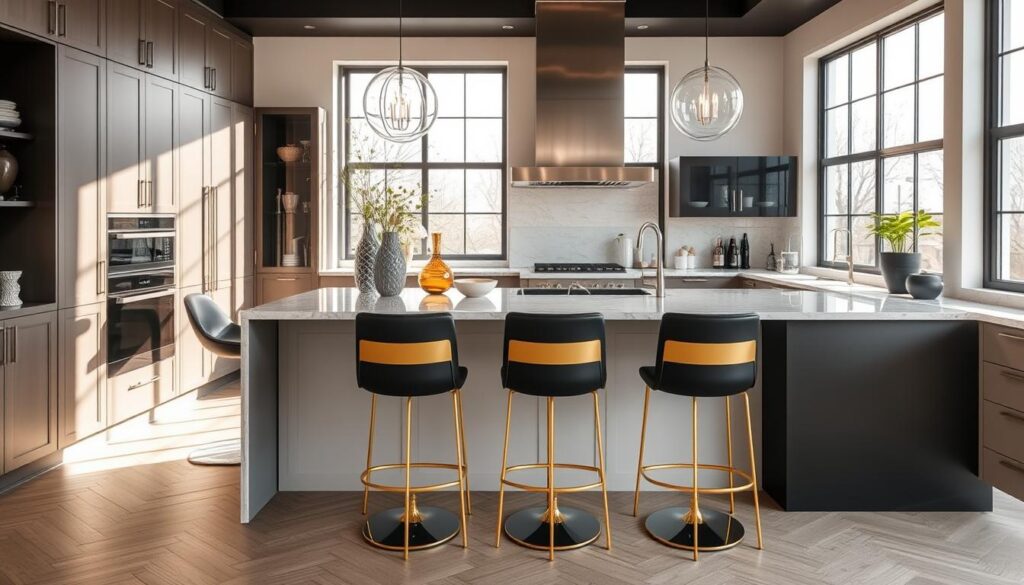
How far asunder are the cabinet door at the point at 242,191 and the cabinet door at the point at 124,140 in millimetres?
1309

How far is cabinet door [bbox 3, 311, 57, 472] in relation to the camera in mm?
3879

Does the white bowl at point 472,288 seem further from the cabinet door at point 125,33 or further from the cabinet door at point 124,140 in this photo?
the cabinet door at point 125,33

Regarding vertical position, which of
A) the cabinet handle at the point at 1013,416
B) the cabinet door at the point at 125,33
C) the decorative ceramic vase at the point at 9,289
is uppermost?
the cabinet door at the point at 125,33

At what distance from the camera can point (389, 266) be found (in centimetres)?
397

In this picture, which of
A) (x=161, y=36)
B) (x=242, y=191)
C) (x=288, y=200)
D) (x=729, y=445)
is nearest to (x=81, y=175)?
(x=161, y=36)

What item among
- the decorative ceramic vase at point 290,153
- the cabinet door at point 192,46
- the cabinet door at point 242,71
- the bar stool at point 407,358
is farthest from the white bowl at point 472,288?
the cabinet door at point 242,71

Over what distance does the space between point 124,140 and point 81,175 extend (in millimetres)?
499

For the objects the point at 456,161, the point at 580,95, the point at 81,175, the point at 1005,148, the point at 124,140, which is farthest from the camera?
the point at 456,161

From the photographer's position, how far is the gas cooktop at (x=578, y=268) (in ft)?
21.2

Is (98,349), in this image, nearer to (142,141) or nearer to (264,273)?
(142,141)

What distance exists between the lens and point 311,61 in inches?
275

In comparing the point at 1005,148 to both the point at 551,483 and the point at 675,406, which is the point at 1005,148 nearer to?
the point at 675,406

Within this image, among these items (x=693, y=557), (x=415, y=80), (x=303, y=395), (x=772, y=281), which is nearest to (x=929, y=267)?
(x=772, y=281)

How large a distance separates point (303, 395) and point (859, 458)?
2604mm
